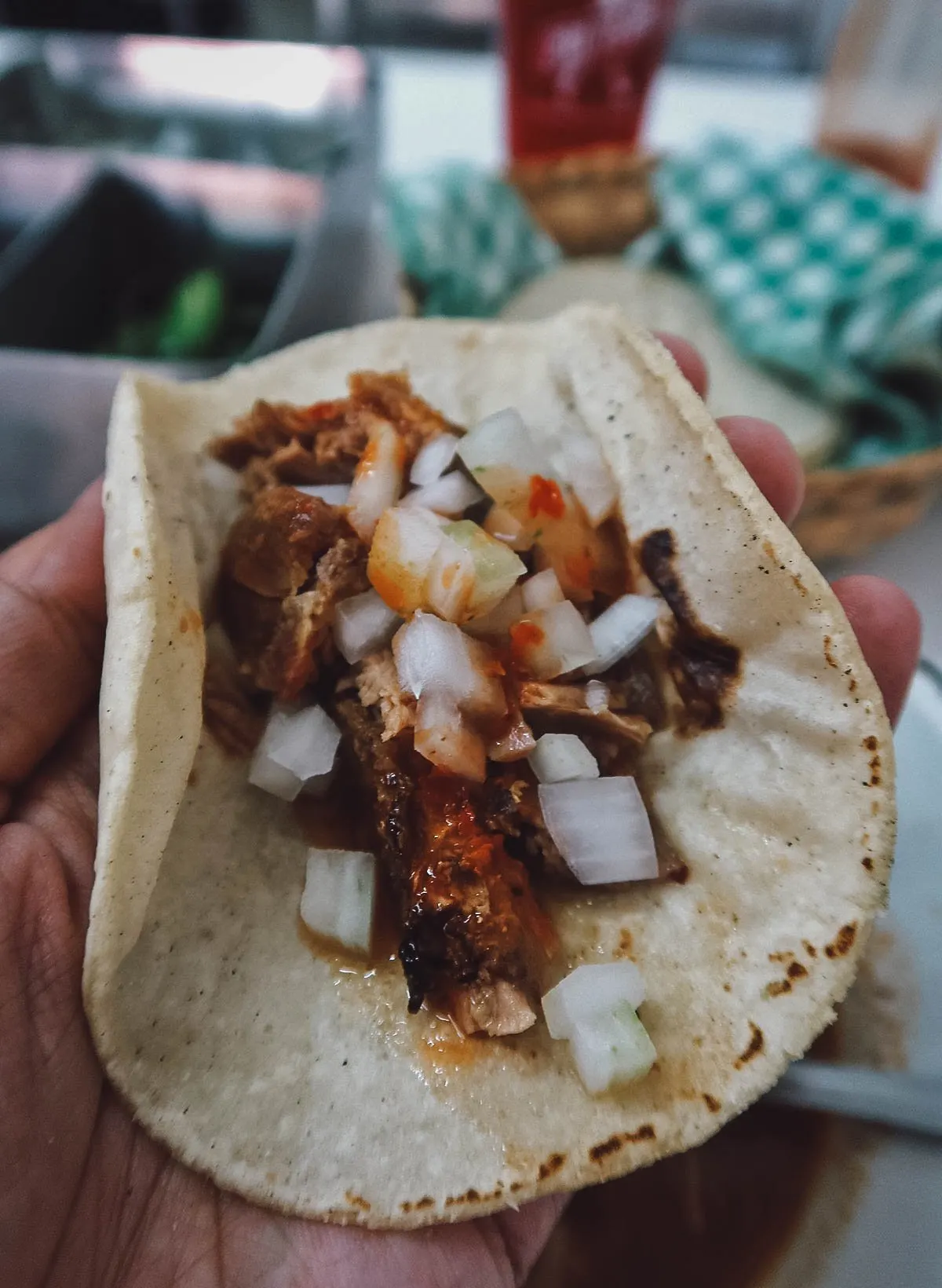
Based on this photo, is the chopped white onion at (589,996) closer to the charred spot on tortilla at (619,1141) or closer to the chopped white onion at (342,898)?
the charred spot on tortilla at (619,1141)

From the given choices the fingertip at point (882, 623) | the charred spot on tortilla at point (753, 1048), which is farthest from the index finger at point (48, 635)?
the fingertip at point (882, 623)

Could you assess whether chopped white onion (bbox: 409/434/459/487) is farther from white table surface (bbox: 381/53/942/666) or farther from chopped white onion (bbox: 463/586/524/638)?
white table surface (bbox: 381/53/942/666)

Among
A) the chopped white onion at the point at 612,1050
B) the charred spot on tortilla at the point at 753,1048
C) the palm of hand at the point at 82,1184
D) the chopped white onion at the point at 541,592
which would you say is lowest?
the palm of hand at the point at 82,1184

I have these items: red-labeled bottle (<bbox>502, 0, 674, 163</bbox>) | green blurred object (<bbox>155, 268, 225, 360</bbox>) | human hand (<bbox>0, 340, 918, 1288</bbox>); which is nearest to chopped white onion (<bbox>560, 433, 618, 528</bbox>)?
human hand (<bbox>0, 340, 918, 1288</bbox>)

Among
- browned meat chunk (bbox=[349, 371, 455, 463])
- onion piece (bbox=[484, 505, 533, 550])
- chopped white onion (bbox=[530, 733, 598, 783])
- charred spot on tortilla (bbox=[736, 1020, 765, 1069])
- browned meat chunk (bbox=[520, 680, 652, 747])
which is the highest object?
browned meat chunk (bbox=[349, 371, 455, 463])

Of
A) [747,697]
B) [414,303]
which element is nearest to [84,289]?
[414,303]

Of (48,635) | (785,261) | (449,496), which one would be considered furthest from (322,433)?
(785,261)
